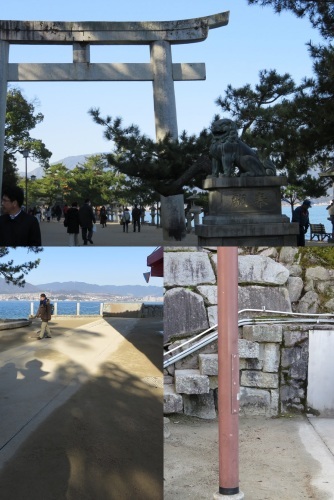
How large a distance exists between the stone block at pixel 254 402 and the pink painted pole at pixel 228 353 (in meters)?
1.93

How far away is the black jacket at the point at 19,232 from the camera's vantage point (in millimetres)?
1666

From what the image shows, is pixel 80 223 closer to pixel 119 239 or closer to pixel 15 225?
pixel 119 239

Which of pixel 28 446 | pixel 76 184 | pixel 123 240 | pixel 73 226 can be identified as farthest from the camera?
pixel 76 184

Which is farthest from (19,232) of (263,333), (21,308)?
(263,333)

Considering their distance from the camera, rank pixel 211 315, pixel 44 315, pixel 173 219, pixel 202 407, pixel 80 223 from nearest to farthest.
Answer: pixel 44 315 < pixel 211 315 < pixel 202 407 < pixel 80 223 < pixel 173 219

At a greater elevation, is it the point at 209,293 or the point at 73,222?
the point at 73,222

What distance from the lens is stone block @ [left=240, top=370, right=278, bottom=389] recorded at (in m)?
4.26

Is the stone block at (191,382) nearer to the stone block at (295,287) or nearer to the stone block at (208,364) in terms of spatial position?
the stone block at (208,364)

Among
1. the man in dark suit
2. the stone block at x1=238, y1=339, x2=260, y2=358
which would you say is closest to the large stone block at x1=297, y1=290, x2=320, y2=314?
the stone block at x1=238, y1=339, x2=260, y2=358

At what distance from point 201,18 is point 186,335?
13.9 meters

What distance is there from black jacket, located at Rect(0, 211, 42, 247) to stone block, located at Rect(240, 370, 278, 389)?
2807 millimetres

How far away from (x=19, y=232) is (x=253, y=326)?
2610 millimetres

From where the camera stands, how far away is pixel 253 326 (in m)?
4.10

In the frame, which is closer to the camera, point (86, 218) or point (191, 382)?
point (191, 382)
